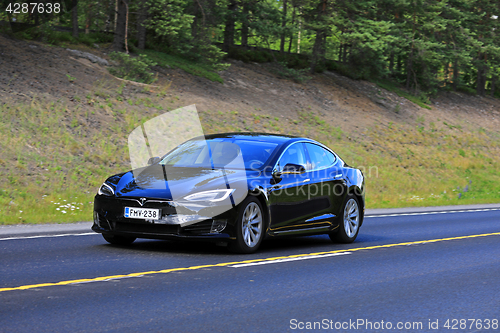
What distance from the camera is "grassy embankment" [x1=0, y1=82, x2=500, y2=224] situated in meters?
15.9

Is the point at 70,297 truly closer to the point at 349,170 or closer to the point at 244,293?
the point at 244,293

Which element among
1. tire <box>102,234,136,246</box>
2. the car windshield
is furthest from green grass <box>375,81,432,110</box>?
tire <box>102,234,136,246</box>

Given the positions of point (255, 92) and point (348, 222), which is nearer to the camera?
point (348, 222)

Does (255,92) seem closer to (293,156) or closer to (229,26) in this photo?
(229,26)

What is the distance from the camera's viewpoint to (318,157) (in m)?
10.1

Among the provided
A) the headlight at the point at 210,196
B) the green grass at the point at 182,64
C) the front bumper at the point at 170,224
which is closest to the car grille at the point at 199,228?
the front bumper at the point at 170,224

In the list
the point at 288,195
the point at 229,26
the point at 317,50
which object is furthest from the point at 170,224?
the point at 317,50

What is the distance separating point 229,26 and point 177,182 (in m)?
28.3

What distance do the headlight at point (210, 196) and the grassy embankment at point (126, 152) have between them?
18.0ft

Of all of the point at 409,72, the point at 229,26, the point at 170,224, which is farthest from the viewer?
the point at 409,72

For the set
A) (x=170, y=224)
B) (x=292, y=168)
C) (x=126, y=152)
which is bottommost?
(x=126, y=152)

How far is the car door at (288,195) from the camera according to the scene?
8.74m

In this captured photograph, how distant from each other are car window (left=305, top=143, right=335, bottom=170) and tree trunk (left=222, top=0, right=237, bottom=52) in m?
23.0

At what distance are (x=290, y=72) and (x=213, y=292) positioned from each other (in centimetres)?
3140
